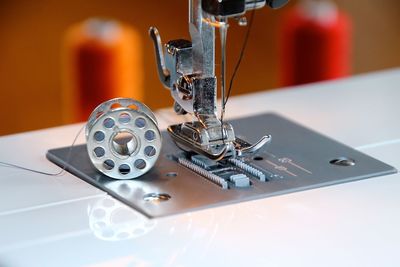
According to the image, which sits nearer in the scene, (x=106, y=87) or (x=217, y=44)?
(x=217, y=44)

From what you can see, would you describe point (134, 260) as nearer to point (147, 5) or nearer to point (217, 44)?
point (217, 44)

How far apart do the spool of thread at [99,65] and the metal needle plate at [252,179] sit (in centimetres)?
171

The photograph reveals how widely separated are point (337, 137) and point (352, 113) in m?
0.19

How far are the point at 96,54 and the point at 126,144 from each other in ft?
6.35

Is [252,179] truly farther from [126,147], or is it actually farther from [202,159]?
[126,147]

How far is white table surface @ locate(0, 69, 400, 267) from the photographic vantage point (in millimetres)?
1694

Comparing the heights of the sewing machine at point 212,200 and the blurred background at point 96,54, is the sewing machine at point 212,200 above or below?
above

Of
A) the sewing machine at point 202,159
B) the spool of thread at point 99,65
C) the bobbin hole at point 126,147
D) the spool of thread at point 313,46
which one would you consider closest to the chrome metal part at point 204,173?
the sewing machine at point 202,159

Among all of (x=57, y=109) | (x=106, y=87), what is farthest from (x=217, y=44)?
(x=57, y=109)

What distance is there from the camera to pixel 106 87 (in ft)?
12.9

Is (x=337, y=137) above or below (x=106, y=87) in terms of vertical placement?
above

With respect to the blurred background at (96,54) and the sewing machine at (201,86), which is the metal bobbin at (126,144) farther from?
the blurred background at (96,54)

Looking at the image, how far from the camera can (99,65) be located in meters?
3.92

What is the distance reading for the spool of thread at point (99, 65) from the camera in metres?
3.92
